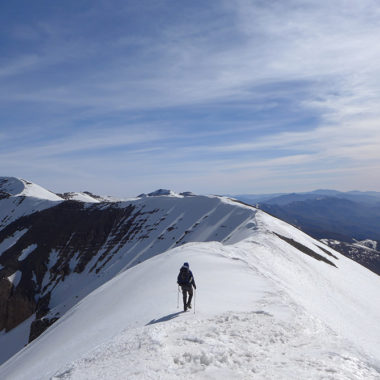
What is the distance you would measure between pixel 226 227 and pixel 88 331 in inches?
1694

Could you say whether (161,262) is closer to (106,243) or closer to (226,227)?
(226,227)

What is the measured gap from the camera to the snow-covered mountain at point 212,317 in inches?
305

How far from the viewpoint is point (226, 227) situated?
180ft

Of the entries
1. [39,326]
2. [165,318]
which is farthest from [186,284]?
[39,326]

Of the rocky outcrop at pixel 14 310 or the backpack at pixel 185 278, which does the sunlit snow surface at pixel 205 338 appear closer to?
the backpack at pixel 185 278

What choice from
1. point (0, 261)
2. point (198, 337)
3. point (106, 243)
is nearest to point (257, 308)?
point (198, 337)

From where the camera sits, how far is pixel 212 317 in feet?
37.0

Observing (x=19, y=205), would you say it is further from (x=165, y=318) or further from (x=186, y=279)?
(x=165, y=318)

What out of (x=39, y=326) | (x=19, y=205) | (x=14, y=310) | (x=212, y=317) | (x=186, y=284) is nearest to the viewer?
(x=212, y=317)

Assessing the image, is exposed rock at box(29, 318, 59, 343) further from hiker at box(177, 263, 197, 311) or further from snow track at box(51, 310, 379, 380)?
snow track at box(51, 310, 379, 380)

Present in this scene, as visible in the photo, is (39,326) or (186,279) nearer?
(186,279)

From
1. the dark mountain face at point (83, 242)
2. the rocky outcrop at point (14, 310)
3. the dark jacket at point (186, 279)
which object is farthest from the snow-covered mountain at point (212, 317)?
the dark jacket at point (186, 279)

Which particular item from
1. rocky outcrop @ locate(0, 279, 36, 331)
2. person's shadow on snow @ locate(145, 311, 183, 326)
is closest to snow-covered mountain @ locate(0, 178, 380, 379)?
person's shadow on snow @ locate(145, 311, 183, 326)

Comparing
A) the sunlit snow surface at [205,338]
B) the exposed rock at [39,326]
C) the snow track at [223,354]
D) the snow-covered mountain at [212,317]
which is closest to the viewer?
the snow track at [223,354]
